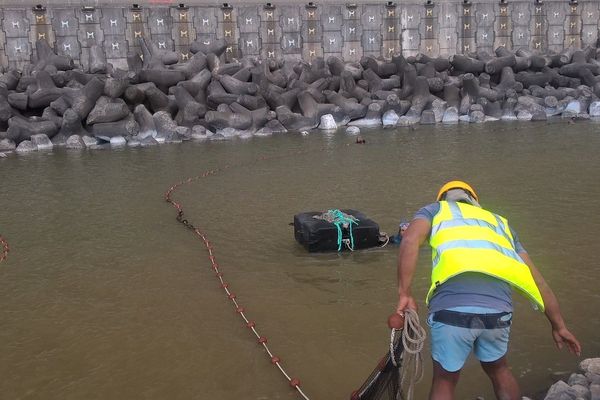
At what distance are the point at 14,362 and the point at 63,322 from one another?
689mm

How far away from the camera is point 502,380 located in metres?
3.28

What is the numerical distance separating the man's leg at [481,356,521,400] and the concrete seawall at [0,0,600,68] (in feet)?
66.7

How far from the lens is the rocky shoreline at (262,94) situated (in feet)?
57.6

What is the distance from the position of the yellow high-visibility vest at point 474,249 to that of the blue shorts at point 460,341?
0.19m

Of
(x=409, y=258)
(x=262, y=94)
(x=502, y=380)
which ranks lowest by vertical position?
(x=502, y=380)

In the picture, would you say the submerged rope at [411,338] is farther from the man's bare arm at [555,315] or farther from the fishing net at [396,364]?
the man's bare arm at [555,315]

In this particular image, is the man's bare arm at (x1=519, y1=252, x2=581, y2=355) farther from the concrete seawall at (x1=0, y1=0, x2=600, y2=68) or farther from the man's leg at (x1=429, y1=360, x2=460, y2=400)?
the concrete seawall at (x1=0, y1=0, x2=600, y2=68)

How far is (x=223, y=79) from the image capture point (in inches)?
780

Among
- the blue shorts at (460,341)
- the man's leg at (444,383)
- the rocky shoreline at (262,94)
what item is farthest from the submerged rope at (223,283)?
the rocky shoreline at (262,94)

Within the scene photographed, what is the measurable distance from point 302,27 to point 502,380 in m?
21.6

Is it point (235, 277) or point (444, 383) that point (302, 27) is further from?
point (444, 383)

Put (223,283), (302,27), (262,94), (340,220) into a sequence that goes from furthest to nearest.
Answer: (302,27) → (262,94) → (340,220) → (223,283)

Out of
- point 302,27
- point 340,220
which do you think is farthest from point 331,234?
point 302,27

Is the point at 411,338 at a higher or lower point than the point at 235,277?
higher
